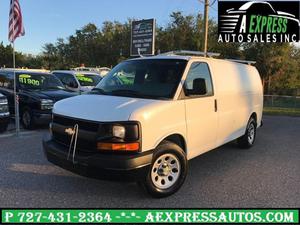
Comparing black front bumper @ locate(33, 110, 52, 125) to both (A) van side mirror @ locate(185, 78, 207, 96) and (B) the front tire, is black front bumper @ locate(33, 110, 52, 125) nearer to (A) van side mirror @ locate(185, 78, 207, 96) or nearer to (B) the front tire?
(A) van side mirror @ locate(185, 78, 207, 96)

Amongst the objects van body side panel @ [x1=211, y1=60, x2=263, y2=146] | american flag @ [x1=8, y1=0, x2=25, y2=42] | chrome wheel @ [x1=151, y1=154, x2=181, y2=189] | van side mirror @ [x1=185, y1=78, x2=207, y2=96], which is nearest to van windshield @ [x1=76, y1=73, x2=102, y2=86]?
american flag @ [x1=8, y1=0, x2=25, y2=42]

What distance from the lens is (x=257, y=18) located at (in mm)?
18484

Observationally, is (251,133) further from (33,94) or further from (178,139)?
(33,94)

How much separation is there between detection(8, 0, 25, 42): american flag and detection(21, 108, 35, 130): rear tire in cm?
207

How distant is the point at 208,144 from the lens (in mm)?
5840

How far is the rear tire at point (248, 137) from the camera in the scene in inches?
309

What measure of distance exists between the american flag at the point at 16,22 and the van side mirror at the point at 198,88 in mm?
5845

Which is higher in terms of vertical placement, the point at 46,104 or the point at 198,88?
the point at 198,88

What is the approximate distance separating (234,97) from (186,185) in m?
2.30

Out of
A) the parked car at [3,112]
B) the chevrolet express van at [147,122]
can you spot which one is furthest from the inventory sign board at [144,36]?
the chevrolet express van at [147,122]

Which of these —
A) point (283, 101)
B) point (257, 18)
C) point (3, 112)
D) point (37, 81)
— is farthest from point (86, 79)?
point (283, 101)

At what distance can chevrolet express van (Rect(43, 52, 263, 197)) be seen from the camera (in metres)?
4.30

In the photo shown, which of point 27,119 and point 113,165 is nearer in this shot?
point 113,165

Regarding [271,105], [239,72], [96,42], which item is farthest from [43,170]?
[96,42]
